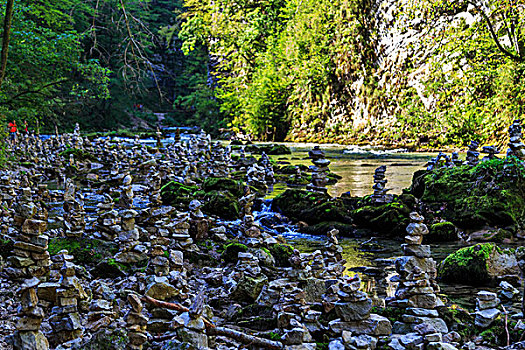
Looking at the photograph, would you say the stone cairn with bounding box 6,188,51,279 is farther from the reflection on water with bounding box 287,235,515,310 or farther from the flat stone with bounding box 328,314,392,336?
the reflection on water with bounding box 287,235,515,310

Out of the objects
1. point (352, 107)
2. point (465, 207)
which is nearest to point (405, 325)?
point (465, 207)

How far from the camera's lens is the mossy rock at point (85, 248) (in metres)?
5.77

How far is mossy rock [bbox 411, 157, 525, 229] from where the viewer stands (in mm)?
7719

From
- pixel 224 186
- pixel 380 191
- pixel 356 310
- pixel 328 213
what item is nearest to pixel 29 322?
pixel 356 310

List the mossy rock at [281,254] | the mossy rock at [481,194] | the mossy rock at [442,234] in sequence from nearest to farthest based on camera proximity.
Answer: the mossy rock at [281,254] < the mossy rock at [442,234] < the mossy rock at [481,194]

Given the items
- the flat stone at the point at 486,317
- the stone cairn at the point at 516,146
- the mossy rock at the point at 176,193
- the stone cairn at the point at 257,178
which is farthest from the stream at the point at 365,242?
the stone cairn at the point at 516,146

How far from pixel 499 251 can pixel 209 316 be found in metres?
3.83

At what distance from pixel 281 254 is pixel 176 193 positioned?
460cm

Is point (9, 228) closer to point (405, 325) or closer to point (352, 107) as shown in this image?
point (405, 325)

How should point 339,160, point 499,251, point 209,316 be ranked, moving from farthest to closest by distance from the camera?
point 339,160, point 499,251, point 209,316

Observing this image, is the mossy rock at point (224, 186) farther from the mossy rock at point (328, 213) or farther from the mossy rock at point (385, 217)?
the mossy rock at point (385, 217)

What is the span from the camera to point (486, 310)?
351cm

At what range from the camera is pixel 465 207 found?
26.6 ft

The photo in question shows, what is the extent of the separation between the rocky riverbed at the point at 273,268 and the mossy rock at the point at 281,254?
0.02 m
